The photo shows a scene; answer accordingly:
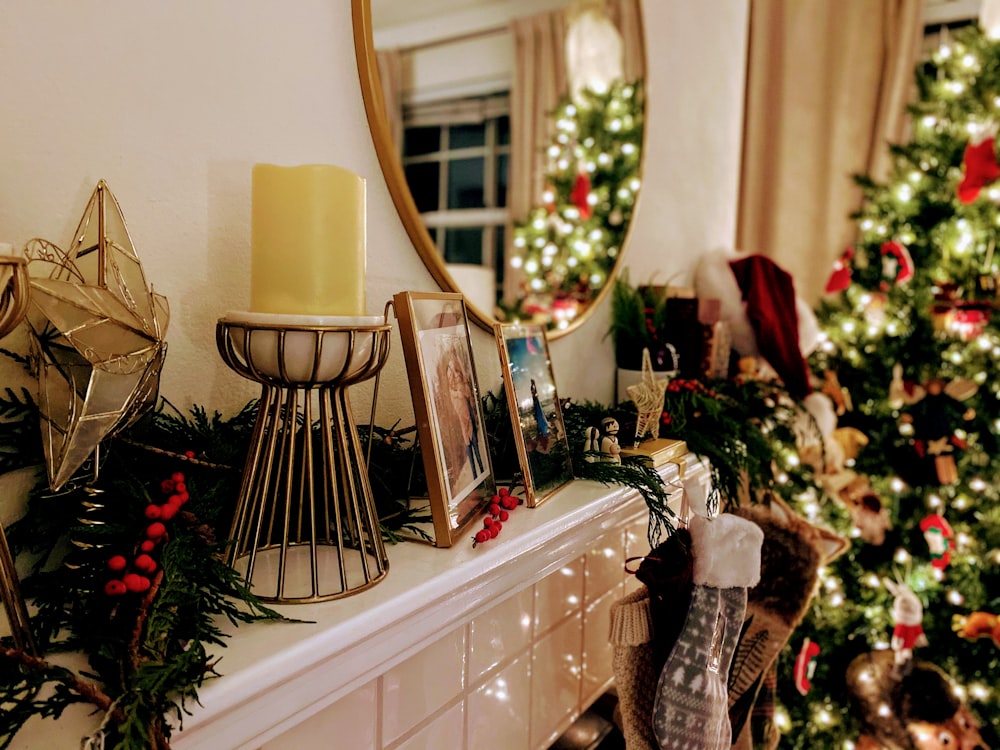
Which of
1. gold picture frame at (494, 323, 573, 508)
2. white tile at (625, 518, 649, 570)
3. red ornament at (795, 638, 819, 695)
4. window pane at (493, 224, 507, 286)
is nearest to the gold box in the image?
gold picture frame at (494, 323, 573, 508)

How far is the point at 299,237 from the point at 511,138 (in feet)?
1.88

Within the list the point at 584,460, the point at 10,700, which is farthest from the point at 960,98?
the point at 10,700

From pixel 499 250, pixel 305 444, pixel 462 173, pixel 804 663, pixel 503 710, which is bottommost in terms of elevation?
pixel 804 663

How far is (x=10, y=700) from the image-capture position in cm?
37

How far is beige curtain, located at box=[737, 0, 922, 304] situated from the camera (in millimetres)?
2553

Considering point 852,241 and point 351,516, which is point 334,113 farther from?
point 852,241

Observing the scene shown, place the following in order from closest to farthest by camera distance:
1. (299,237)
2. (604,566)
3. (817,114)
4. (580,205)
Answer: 1. (299,237)
2. (604,566)
3. (580,205)
4. (817,114)

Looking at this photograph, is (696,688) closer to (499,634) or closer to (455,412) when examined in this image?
(499,634)

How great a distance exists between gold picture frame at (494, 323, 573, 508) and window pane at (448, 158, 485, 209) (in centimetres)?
21

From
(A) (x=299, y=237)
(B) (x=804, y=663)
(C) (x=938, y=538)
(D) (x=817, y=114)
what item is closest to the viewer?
(A) (x=299, y=237)

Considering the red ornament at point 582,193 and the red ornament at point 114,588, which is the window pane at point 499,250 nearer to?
the red ornament at point 582,193

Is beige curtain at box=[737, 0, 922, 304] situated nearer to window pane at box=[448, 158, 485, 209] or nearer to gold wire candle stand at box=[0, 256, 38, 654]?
window pane at box=[448, 158, 485, 209]

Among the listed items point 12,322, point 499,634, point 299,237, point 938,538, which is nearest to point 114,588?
point 12,322

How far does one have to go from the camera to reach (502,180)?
3.26 feet
